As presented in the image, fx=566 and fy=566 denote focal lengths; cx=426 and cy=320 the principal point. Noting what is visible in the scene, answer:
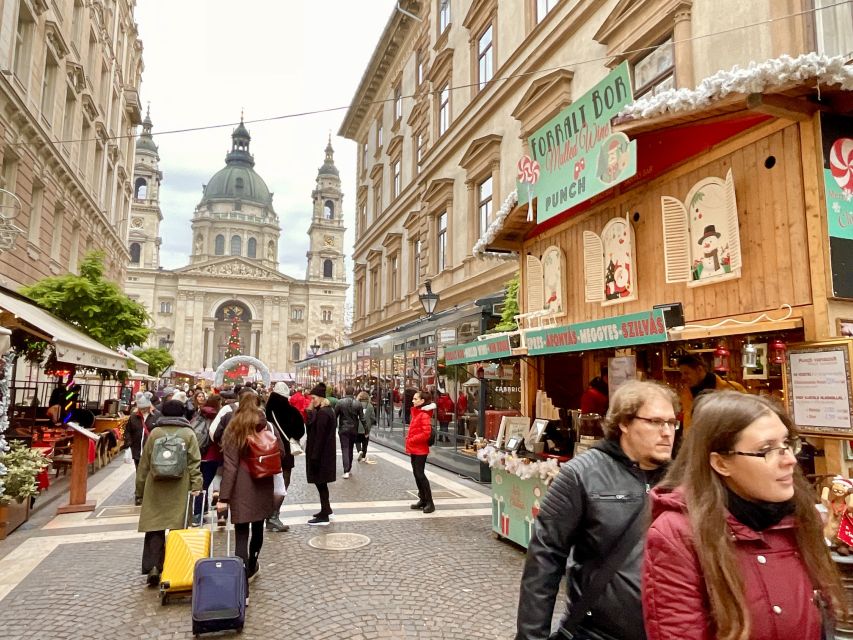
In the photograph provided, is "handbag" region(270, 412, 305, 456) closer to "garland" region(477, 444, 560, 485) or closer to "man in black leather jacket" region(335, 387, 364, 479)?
"garland" region(477, 444, 560, 485)

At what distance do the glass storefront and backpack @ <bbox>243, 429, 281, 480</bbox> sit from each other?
14.6 ft

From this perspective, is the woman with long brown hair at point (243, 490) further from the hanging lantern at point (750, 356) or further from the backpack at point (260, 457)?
the hanging lantern at point (750, 356)

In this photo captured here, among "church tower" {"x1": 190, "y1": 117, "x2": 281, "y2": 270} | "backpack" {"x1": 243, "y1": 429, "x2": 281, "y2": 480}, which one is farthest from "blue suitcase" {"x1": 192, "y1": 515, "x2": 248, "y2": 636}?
"church tower" {"x1": 190, "y1": 117, "x2": 281, "y2": 270}

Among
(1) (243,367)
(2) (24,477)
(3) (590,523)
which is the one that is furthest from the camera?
(1) (243,367)

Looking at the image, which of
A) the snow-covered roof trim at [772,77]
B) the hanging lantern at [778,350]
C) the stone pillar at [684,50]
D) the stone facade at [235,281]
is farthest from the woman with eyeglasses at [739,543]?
the stone facade at [235,281]

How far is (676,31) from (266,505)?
10336mm

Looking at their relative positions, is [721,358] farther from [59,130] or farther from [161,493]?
[59,130]

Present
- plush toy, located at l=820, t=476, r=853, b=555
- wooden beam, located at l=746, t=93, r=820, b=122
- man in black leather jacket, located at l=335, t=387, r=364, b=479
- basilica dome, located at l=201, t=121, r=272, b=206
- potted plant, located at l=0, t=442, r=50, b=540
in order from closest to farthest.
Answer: plush toy, located at l=820, t=476, r=853, b=555 < wooden beam, located at l=746, t=93, r=820, b=122 < potted plant, located at l=0, t=442, r=50, b=540 < man in black leather jacket, located at l=335, t=387, r=364, b=479 < basilica dome, located at l=201, t=121, r=272, b=206

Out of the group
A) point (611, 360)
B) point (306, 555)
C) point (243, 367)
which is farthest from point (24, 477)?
point (243, 367)

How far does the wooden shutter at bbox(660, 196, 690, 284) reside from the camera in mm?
5539

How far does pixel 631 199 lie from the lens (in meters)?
6.36

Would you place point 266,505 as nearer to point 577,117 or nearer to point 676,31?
point 577,117

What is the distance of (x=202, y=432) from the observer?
8109mm

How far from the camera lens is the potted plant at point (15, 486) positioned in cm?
697
